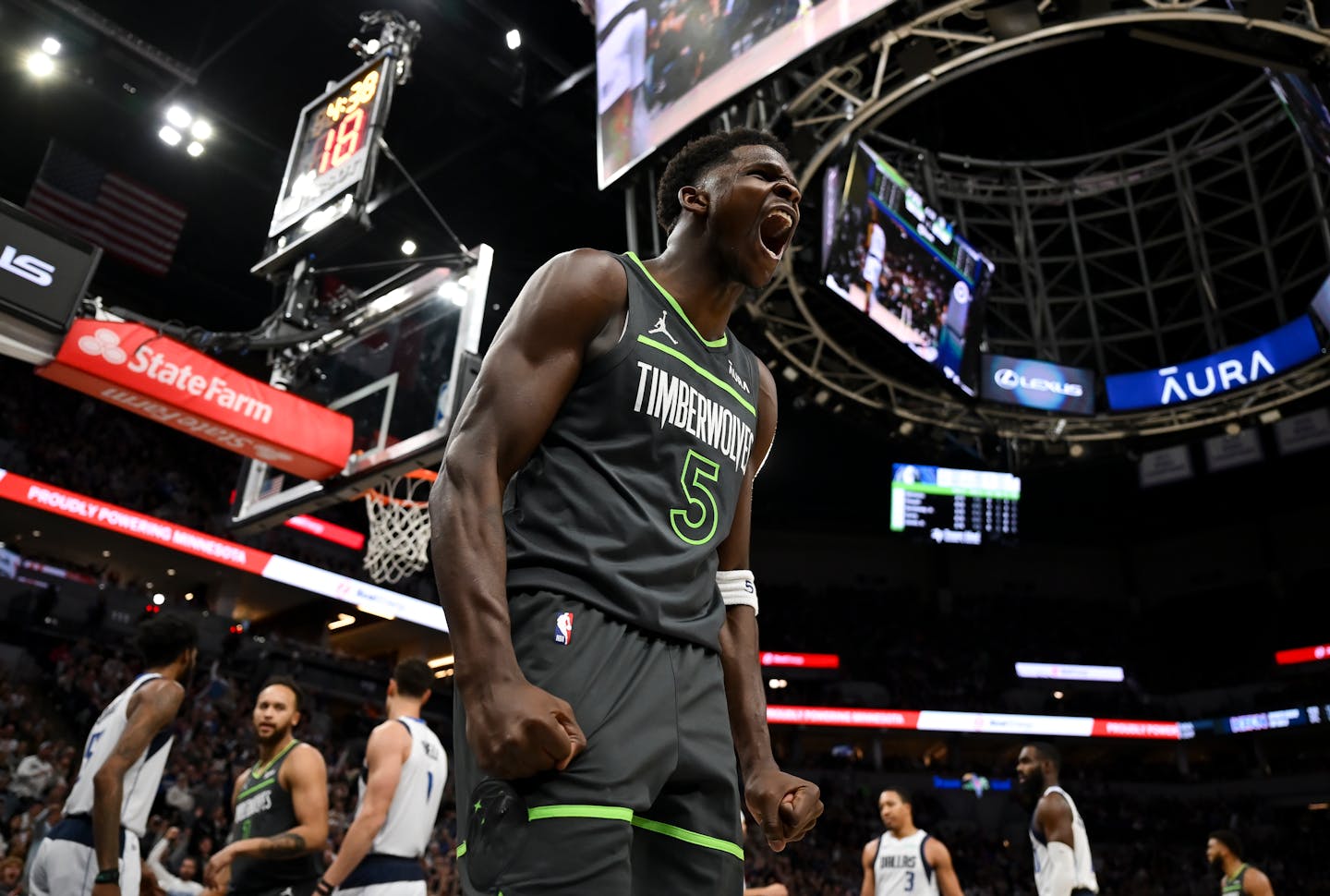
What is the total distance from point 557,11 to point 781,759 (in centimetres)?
1995

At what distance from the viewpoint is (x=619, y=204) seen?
13742 millimetres

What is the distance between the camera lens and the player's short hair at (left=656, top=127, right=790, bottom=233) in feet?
6.52

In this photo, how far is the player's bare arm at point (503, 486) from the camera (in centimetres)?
131

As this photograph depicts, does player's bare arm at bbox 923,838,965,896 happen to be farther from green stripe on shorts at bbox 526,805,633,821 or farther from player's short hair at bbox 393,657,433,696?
green stripe on shorts at bbox 526,805,633,821

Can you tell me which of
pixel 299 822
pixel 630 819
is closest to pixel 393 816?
pixel 299 822

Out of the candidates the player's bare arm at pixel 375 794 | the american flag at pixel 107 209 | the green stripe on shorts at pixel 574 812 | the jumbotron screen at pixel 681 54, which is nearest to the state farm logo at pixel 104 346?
the player's bare arm at pixel 375 794

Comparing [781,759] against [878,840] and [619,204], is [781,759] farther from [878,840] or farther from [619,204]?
[878,840]

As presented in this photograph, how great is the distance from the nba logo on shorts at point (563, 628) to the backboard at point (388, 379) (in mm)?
4801

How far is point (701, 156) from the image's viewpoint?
203 centimetres

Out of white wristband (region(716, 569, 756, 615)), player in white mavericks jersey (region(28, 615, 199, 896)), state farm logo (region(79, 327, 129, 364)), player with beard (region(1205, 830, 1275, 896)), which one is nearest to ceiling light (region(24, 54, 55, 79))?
state farm logo (region(79, 327, 129, 364))

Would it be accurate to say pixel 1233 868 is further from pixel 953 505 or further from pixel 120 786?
pixel 953 505

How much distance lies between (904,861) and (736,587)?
5.25 meters

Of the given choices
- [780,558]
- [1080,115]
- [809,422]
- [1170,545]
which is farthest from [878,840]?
[1170,545]

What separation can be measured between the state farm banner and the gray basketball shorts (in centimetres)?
533
